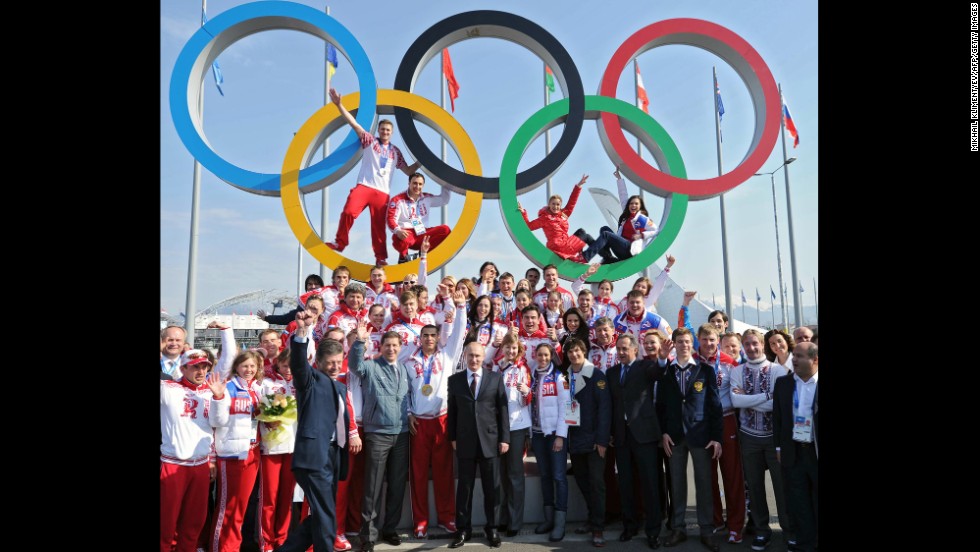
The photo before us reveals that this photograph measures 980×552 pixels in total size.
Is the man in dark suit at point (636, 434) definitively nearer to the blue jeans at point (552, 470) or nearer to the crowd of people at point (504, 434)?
the crowd of people at point (504, 434)

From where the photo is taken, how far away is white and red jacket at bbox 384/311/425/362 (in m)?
5.84

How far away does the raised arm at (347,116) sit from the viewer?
24.7 ft

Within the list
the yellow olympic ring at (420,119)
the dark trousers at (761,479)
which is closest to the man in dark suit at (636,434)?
the dark trousers at (761,479)

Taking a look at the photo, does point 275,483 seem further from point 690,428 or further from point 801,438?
point 801,438

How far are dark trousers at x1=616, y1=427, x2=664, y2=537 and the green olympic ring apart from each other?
3.13 meters

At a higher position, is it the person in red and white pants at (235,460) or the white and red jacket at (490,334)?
the white and red jacket at (490,334)

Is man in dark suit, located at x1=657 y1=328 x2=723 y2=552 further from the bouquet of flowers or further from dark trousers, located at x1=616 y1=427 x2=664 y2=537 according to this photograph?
the bouquet of flowers

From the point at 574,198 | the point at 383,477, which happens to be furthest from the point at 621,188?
the point at 383,477

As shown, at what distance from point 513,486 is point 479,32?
6.42 m

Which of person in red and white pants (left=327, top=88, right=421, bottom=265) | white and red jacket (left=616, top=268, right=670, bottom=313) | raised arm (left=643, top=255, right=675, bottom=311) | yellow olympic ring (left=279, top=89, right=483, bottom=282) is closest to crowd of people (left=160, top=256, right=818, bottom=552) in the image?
white and red jacket (left=616, top=268, right=670, bottom=313)
